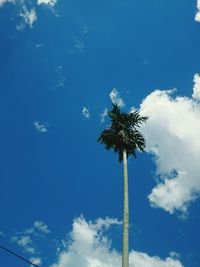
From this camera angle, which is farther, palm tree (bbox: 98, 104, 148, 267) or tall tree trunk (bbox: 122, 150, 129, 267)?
palm tree (bbox: 98, 104, 148, 267)

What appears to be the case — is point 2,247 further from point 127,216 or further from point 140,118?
point 140,118

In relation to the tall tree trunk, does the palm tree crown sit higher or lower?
higher

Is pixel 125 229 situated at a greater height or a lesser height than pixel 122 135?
lesser

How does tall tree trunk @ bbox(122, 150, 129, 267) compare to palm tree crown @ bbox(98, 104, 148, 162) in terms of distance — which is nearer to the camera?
tall tree trunk @ bbox(122, 150, 129, 267)

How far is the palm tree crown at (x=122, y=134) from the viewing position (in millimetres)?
38031

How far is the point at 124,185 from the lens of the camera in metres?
31.6

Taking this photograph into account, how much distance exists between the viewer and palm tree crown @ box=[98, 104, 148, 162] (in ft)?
125

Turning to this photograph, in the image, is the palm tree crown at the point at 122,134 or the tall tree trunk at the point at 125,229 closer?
the tall tree trunk at the point at 125,229

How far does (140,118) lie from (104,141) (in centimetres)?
419

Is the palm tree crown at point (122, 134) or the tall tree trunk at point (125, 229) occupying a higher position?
the palm tree crown at point (122, 134)

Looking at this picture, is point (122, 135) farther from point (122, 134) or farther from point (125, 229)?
point (125, 229)

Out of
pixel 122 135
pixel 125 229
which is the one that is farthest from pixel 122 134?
pixel 125 229

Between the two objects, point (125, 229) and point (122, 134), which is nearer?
point (125, 229)

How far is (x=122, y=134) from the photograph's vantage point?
37.9m
